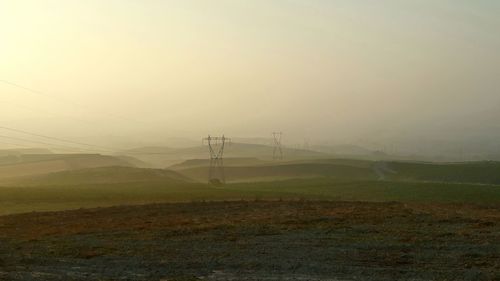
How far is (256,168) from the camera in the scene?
173m

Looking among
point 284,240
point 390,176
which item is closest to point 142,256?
point 284,240

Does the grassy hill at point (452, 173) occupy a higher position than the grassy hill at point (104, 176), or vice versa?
the grassy hill at point (452, 173)

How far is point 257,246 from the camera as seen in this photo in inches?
992

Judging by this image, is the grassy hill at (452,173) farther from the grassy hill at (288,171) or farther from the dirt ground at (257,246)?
the dirt ground at (257,246)

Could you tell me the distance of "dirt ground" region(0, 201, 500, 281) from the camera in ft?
62.4

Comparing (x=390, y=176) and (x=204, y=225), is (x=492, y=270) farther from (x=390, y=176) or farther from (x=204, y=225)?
(x=390, y=176)

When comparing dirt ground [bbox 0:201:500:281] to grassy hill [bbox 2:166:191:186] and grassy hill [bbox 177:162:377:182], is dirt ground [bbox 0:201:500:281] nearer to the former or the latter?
grassy hill [bbox 2:166:191:186]

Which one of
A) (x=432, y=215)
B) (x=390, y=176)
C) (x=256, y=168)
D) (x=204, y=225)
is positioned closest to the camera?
(x=204, y=225)

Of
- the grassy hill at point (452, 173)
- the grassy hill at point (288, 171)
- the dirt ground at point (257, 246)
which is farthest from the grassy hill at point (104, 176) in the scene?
the dirt ground at point (257, 246)

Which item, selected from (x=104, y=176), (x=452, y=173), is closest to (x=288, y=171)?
(x=452, y=173)

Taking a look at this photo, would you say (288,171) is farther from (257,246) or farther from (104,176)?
(257,246)

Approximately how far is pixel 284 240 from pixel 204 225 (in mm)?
8050

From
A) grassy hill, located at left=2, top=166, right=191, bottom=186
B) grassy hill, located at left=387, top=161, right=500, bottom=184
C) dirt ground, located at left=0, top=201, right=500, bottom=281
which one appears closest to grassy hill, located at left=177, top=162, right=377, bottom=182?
grassy hill, located at left=387, top=161, right=500, bottom=184

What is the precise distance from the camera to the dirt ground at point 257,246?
1902cm
